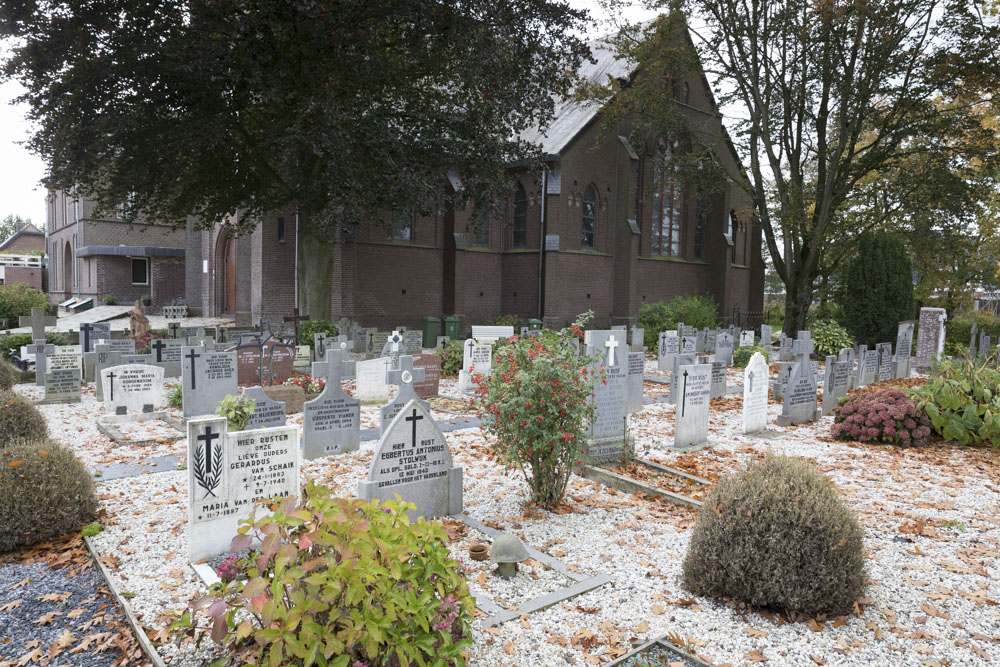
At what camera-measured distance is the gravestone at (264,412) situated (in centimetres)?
771

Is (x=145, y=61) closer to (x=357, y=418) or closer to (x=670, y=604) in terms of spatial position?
(x=357, y=418)

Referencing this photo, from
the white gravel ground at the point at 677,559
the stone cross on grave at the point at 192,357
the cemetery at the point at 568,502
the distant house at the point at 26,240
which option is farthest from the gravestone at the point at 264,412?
the distant house at the point at 26,240

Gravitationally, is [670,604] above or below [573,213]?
below

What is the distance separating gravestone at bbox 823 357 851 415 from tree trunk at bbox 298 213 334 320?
1447 centimetres

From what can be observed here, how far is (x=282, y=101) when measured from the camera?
1706 centimetres

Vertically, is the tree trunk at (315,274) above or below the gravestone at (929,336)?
above

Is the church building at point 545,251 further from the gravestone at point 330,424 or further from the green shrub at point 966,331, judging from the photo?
the gravestone at point 330,424

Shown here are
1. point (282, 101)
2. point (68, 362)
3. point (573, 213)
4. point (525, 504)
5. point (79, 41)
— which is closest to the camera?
point (525, 504)

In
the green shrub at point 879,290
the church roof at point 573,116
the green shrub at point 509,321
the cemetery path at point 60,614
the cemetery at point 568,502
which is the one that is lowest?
the cemetery path at point 60,614

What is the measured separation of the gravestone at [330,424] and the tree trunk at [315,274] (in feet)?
40.2

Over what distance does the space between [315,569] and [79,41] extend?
16.7 m

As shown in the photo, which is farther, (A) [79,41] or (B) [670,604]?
(A) [79,41]

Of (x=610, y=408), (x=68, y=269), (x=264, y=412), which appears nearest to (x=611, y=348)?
(x=610, y=408)

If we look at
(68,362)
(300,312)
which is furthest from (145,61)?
(300,312)
